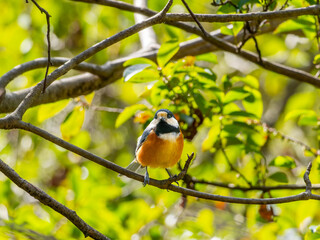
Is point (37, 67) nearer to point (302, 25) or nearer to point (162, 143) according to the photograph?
point (162, 143)

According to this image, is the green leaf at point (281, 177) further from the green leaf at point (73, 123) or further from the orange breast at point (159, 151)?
the green leaf at point (73, 123)

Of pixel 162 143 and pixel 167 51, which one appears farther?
pixel 167 51

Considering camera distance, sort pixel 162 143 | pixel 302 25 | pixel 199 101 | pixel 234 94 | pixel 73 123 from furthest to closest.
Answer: pixel 73 123, pixel 302 25, pixel 234 94, pixel 199 101, pixel 162 143

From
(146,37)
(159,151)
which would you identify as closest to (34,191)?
(159,151)

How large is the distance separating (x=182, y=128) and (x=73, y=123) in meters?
0.80

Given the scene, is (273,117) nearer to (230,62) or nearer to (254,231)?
(230,62)

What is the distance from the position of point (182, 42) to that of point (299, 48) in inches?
80.7

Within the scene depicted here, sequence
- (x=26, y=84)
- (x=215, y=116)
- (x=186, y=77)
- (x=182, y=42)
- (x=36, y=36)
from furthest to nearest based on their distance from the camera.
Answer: (x=36, y=36) < (x=26, y=84) < (x=182, y=42) < (x=215, y=116) < (x=186, y=77)

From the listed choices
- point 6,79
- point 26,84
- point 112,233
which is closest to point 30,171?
point 26,84

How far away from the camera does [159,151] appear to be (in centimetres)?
256

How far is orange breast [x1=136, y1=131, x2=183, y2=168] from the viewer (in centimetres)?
254

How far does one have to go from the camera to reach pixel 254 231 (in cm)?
366

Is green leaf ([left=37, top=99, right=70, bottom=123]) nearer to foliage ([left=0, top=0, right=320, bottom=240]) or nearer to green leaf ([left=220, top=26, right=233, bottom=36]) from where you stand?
foliage ([left=0, top=0, right=320, bottom=240])

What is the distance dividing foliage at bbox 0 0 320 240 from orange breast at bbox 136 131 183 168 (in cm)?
29
